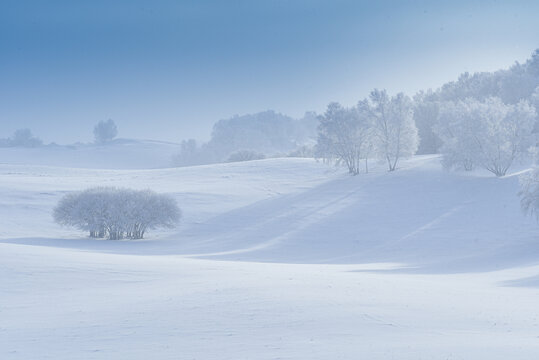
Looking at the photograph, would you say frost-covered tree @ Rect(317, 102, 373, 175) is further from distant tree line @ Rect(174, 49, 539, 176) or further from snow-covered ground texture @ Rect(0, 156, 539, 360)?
snow-covered ground texture @ Rect(0, 156, 539, 360)

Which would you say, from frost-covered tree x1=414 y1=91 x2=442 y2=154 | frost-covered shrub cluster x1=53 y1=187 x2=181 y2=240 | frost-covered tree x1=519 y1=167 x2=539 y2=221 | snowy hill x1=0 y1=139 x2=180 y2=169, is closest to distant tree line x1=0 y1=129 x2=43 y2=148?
snowy hill x1=0 y1=139 x2=180 y2=169

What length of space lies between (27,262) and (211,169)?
4908 cm

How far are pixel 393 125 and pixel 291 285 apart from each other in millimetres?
41827

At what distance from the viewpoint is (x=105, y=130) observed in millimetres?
167250

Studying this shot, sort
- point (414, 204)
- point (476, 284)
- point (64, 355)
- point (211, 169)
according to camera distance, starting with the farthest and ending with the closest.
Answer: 1. point (211, 169)
2. point (414, 204)
3. point (476, 284)
4. point (64, 355)

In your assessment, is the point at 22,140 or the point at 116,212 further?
the point at 22,140

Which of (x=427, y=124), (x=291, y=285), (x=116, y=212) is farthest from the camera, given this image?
(x=427, y=124)

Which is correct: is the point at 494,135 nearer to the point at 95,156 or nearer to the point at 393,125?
the point at 393,125

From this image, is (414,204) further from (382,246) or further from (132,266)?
(132,266)

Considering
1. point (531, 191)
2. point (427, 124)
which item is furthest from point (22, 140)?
point (531, 191)

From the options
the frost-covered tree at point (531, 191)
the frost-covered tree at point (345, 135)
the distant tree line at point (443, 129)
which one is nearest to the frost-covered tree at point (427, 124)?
the distant tree line at point (443, 129)

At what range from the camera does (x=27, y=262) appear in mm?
18094

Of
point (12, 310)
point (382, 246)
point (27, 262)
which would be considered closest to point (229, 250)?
point (382, 246)

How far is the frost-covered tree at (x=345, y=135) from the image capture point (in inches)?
2163
